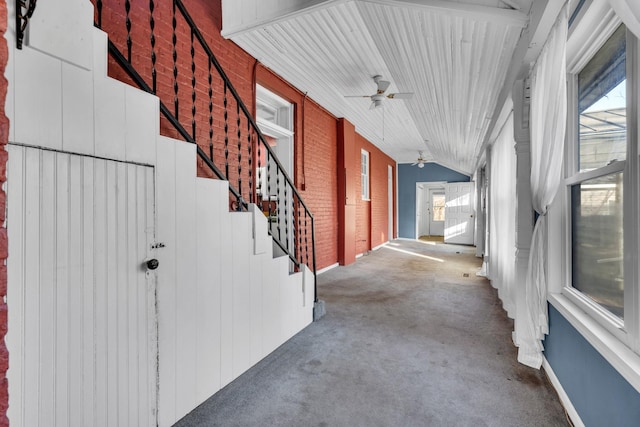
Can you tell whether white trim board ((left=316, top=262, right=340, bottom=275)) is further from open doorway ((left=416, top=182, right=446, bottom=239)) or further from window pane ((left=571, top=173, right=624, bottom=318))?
open doorway ((left=416, top=182, right=446, bottom=239))

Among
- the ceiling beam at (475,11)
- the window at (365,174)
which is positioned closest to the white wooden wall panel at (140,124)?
the ceiling beam at (475,11)

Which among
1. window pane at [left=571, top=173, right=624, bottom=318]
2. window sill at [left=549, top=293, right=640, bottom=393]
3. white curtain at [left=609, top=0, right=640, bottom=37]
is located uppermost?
white curtain at [left=609, top=0, right=640, bottom=37]

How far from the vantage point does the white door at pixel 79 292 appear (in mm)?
1199

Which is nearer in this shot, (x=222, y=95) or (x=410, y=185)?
(x=222, y=95)

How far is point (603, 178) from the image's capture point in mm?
1679

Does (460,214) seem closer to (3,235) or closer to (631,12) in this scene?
(631,12)

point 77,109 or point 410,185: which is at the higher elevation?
point 410,185

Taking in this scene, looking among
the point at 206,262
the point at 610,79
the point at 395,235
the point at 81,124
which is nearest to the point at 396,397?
the point at 206,262

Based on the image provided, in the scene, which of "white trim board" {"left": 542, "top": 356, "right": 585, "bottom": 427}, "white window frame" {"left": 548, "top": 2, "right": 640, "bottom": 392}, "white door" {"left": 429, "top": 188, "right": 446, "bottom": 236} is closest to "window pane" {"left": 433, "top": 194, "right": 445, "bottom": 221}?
"white door" {"left": 429, "top": 188, "right": 446, "bottom": 236}

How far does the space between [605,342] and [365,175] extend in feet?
23.7

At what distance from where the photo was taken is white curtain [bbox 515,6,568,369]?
1847 millimetres

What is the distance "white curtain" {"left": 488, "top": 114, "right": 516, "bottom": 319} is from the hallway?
1.09 feet

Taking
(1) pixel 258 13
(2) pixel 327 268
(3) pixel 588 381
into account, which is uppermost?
(1) pixel 258 13

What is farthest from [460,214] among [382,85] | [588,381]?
[588,381]
